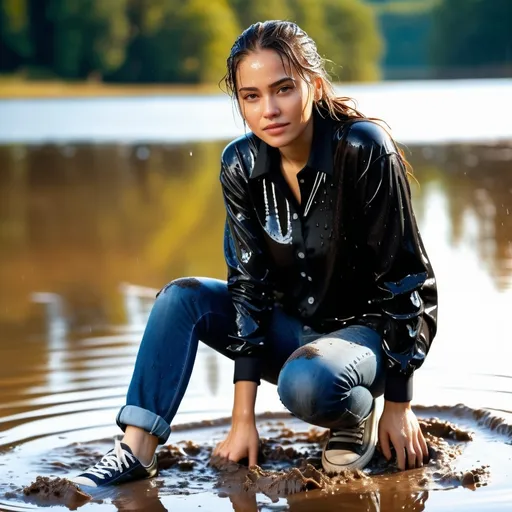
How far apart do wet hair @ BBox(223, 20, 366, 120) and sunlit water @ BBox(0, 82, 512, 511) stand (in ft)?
3.67

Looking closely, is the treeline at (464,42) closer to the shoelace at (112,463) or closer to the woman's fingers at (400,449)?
the woman's fingers at (400,449)

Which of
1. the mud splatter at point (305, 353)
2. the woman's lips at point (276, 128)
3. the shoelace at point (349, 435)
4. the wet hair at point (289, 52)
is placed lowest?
the shoelace at point (349, 435)

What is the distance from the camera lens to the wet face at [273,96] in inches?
140

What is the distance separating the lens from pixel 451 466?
3.62 m

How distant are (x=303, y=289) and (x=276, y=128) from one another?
0.49 meters

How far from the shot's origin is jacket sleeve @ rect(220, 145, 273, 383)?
3.76 metres

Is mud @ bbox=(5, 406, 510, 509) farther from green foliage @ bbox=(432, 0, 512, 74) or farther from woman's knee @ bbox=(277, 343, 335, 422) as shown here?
green foliage @ bbox=(432, 0, 512, 74)

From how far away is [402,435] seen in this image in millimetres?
3613

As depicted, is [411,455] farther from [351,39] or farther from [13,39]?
[351,39]

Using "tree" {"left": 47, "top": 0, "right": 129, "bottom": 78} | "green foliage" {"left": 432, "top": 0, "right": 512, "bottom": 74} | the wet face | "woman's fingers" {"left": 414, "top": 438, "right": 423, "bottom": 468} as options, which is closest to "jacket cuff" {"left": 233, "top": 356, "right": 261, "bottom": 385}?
"woman's fingers" {"left": 414, "top": 438, "right": 423, "bottom": 468}

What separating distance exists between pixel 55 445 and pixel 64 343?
4.78ft

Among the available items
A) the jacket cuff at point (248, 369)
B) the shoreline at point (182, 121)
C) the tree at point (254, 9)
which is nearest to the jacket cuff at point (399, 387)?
the jacket cuff at point (248, 369)

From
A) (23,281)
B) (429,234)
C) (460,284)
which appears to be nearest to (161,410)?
(460,284)

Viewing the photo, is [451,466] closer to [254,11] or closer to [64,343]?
[64,343]
